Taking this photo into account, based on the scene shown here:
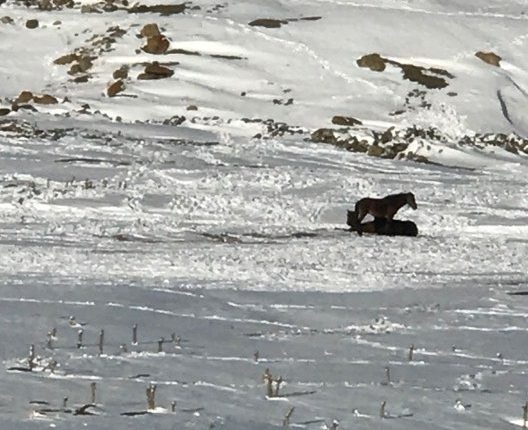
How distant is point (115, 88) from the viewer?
148 ft

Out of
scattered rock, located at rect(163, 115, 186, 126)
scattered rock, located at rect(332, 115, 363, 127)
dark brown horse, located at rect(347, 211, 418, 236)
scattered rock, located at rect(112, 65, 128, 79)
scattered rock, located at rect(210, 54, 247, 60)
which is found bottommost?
scattered rock, located at rect(112, 65, 128, 79)

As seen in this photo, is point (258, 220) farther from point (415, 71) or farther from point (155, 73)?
point (415, 71)

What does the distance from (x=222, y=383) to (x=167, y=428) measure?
56.7 inches

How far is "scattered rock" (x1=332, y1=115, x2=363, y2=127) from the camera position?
41112 mm

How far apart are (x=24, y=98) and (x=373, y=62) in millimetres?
15331

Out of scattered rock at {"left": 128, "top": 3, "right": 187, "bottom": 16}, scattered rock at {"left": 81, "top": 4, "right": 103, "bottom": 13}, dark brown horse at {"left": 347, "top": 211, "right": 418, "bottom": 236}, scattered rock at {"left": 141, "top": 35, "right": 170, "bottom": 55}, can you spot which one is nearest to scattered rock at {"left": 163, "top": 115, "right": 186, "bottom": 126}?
scattered rock at {"left": 141, "top": 35, "right": 170, "bottom": 55}

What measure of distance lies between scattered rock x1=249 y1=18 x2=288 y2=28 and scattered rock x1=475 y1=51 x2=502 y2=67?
945 centimetres

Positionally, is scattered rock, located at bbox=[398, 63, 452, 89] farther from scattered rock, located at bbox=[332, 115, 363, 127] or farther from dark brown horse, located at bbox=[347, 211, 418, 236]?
dark brown horse, located at bbox=[347, 211, 418, 236]

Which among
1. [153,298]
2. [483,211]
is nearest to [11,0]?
[483,211]

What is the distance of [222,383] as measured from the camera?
23.9 feet

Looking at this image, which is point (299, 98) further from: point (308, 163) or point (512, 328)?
point (512, 328)

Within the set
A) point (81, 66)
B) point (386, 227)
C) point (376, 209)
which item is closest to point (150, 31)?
point (81, 66)

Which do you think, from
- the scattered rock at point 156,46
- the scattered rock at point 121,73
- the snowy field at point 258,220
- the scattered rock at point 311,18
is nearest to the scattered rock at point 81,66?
the snowy field at point 258,220

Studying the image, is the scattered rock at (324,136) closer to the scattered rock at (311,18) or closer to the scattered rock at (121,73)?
the scattered rock at (121,73)
